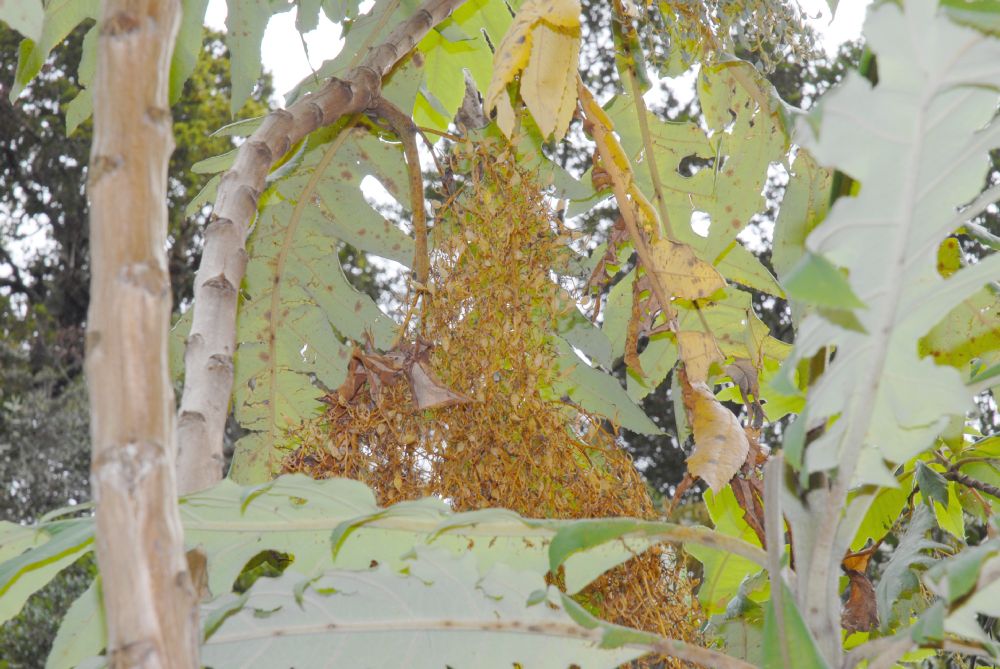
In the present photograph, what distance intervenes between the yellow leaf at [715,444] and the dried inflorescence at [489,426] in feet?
0.13

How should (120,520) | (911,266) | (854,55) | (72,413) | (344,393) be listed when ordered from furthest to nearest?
(72,413) → (854,55) → (344,393) → (911,266) → (120,520)

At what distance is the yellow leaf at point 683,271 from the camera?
0.71 meters

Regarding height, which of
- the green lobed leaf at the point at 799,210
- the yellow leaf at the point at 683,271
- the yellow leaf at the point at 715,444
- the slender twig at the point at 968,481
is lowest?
the slender twig at the point at 968,481

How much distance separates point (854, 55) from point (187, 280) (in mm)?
3894

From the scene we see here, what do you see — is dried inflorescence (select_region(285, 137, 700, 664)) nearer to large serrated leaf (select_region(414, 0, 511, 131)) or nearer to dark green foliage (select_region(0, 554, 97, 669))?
large serrated leaf (select_region(414, 0, 511, 131))

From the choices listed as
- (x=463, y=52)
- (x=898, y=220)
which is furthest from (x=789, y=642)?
(x=463, y=52)

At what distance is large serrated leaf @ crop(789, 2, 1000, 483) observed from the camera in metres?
0.35

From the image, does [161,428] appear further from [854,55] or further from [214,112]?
[214,112]

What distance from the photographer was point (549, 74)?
2.08 feet

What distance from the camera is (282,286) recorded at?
0.83 m

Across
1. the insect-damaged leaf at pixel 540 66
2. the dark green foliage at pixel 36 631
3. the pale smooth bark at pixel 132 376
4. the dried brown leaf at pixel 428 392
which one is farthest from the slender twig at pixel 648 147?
the dark green foliage at pixel 36 631

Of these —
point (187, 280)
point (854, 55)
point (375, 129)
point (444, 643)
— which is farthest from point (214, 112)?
point (444, 643)

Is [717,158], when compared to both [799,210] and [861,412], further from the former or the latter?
[861,412]

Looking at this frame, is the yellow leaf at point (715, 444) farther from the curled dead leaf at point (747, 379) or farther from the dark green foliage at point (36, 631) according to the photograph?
the dark green foliage at point (36, 631)
